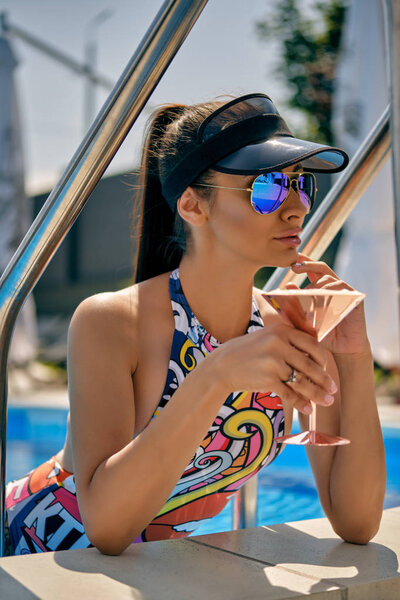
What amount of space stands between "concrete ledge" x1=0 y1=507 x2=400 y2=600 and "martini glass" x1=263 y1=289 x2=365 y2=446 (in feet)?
0.89

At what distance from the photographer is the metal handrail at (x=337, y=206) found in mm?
2125

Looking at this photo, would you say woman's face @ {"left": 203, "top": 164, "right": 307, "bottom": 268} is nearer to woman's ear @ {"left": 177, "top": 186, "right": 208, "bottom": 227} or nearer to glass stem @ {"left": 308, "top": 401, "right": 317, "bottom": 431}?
woman's ear @ {"left": 177, "top": 186, "right": 208, "bottom": 227}

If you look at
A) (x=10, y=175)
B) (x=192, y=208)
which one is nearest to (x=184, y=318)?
(x=192, y=208)

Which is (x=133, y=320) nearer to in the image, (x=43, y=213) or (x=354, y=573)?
(x=43, y=213)

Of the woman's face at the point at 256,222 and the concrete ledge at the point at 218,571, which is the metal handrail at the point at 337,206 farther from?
the concrete ledge at the point at 218,571

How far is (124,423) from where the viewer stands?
62.7 inches

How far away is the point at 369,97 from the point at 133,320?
723cm

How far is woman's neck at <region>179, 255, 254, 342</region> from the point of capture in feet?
6.40

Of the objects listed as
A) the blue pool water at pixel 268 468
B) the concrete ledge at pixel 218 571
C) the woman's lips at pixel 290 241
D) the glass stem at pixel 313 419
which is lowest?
the blue pool water at pixel 268 468

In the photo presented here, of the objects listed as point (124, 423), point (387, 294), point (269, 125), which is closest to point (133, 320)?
point (124, 423)

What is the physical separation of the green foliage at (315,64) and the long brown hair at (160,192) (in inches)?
428

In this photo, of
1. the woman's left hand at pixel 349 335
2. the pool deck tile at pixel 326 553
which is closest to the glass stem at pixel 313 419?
the pool deck tile at pixel 326 553

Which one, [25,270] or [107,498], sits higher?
A: [25,270]

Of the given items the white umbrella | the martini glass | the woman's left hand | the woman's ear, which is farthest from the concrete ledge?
the white umbrella
